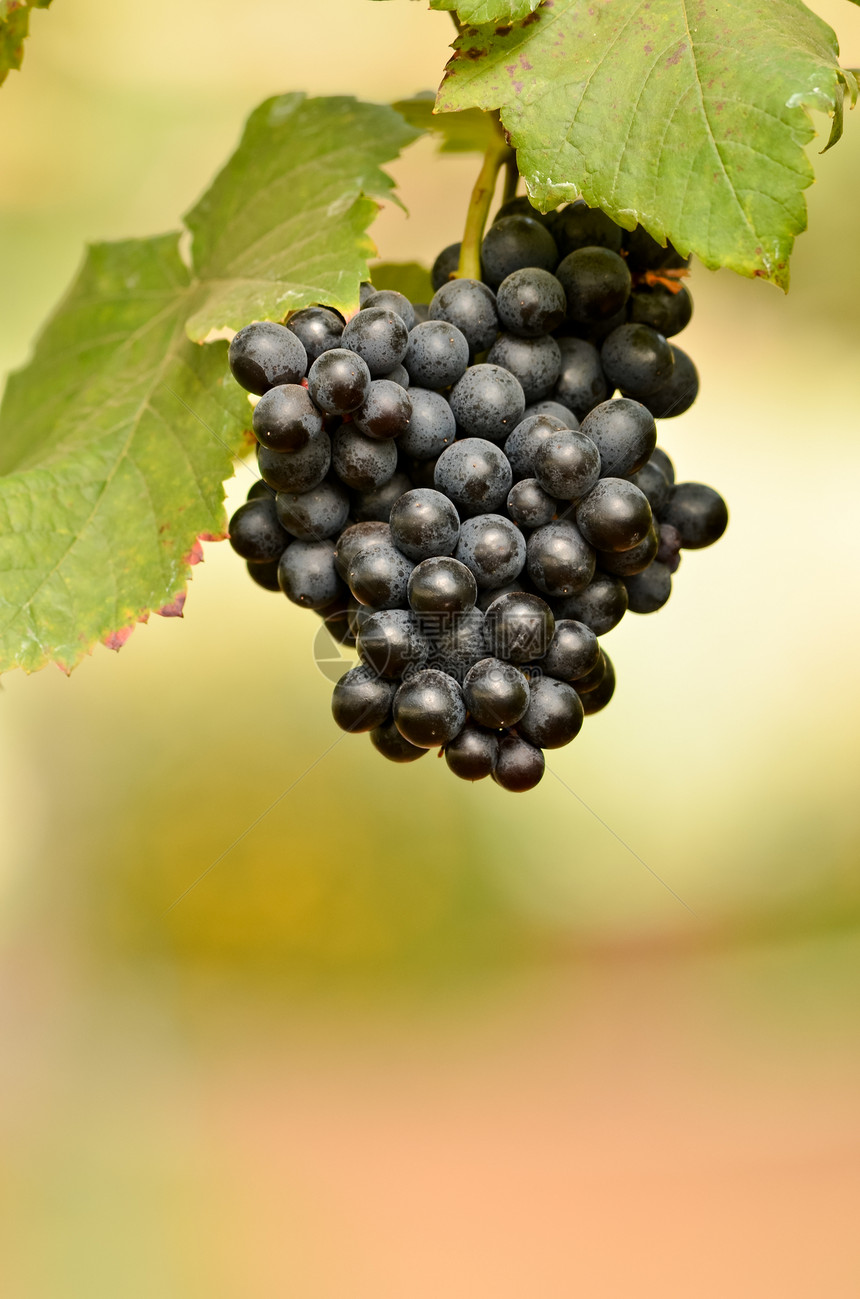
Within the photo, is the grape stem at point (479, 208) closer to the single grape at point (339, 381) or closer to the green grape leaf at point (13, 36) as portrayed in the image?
the single grape at point (339, 381)

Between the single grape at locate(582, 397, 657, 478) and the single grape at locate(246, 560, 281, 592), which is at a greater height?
the single grape at locate(582, 397, 657, 478)

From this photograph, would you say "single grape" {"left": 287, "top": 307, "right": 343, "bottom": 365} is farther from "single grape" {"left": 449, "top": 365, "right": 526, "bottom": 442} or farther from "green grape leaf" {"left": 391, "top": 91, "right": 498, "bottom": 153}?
"green grape leaf" {"left": 391, "top": 91, "right": 498, "bottom": 153}

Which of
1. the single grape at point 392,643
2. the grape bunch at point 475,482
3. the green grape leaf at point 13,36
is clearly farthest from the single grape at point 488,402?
the green grape leaf at point 13,36

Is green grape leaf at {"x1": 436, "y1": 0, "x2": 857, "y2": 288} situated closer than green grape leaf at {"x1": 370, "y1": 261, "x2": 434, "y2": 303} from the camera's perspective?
Yes

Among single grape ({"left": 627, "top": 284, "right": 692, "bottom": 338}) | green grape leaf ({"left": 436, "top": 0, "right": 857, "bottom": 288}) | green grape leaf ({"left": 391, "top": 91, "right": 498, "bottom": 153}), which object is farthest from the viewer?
green grape leaf ({"left": 391, "top": 91, "right": 498, "bottom": 153})

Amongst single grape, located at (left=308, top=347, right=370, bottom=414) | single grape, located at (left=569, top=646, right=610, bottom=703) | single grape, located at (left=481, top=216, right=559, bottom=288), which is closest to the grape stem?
single grape, located at (left=481, top=216, right=559, bottom=288)

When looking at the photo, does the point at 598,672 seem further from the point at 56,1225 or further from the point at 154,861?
the point at 56,1225

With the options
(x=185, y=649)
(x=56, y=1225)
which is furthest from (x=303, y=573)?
(x=56, y=1225)
